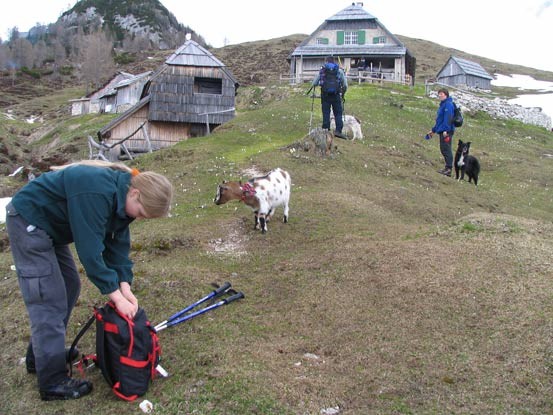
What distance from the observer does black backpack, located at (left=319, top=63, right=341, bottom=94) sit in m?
17.5

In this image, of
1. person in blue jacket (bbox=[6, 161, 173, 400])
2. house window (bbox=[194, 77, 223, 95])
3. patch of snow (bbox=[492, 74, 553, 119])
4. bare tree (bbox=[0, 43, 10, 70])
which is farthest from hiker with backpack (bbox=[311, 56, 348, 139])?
bare tree (bbox=[0, 43, 10, 70])

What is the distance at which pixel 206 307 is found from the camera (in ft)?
23.4

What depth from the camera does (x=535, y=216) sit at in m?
17.1

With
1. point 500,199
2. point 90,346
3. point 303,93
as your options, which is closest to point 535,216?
point 500,199

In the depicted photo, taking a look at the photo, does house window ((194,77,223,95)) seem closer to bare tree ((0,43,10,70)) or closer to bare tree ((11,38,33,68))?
bare tree ((0,43,10,70))

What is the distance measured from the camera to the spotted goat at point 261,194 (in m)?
11.1

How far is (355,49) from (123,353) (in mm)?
51740

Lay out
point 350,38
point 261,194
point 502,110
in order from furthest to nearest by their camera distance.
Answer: point 350,38
point 502,110
point 261,194

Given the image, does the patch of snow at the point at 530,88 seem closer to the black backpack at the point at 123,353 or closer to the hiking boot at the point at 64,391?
the black backpack at the point at 123,353

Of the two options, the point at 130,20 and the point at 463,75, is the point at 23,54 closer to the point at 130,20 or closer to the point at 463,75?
the point at 130,20

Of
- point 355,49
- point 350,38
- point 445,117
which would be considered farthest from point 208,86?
point 445,117

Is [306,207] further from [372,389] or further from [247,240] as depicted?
[372,389]

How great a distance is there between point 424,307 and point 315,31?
52020 mm

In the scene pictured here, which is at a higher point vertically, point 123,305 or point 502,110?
point 502,110
